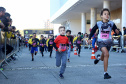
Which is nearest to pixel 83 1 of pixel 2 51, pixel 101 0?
pixel 101 0

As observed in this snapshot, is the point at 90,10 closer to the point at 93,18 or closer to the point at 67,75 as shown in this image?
the point at 93,18

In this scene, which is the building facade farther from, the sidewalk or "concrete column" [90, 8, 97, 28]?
the sidewalk

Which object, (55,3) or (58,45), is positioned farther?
(55,3)

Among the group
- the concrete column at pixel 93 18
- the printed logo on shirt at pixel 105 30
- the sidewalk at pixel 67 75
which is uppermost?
the concrete column at pixel 93 18

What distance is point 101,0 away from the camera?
30.1 metres

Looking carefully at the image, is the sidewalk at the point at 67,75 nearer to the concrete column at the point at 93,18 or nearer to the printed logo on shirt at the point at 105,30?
the printed logo on shirt at the point at 105,30

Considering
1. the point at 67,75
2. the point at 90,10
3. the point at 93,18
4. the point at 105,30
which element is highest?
the point at 90,10

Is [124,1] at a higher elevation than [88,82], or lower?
higher

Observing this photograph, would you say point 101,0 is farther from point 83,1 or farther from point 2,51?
point 2,51

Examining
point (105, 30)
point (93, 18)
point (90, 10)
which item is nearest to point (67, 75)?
point (105, 30)

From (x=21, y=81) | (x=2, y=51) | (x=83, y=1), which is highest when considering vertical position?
(x=83, y=1)

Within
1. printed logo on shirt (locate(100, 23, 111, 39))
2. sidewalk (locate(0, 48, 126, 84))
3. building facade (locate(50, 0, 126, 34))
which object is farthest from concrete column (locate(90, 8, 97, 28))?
printed logo on shirt (locate(100, 23, 111, 39))

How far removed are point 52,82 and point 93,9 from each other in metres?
32.2

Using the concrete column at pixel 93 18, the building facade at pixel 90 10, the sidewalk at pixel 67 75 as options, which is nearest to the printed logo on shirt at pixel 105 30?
the sidewalk at pixel 67 75
